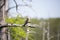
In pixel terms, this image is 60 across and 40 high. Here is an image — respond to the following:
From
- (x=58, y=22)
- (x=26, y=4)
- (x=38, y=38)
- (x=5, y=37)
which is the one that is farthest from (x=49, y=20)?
(x=5, y=37)

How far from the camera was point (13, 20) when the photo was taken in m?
2.62

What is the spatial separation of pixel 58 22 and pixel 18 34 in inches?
99.2

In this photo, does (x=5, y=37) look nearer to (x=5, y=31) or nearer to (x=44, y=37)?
(x=5, y=31)

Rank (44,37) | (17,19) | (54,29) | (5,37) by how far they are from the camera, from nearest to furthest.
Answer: (5,37), (17,19), (44,37), (54,29)

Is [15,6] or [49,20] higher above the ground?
[15,6]

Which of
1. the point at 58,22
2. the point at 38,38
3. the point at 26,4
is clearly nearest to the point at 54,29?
the point at 58,22

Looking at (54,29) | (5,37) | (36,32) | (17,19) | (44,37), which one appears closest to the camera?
(5,37)

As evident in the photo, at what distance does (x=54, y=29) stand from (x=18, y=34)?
2538 mm

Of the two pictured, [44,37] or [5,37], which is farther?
[44,37]

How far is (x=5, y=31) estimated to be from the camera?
2.56 meters

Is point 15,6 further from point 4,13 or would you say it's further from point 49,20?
point 49,20

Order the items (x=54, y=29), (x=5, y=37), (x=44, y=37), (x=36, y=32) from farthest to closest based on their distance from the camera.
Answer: (x=54, y=29) → (x=44, y=37) → (x=36, y=32) → (x=5, y=37)

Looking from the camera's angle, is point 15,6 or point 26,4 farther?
point 26,4

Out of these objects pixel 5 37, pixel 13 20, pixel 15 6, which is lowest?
pixel 5 37
